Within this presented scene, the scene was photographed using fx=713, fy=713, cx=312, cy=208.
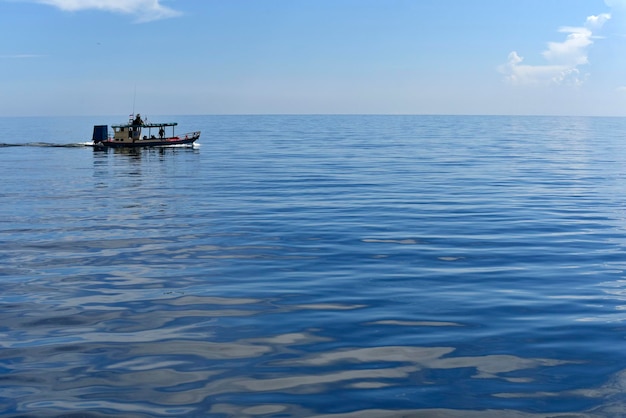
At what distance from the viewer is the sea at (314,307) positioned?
31.7ft

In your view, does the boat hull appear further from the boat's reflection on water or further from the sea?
the sea

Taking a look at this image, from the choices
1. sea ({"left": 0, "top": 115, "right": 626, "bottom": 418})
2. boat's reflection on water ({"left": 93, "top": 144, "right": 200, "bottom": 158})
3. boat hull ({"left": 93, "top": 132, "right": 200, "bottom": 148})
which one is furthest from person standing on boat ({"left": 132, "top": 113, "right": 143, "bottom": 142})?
sea ({"left": 0, "top": 115, "right": 626, "bottom": 418})

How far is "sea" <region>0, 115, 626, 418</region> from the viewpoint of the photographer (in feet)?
31.7

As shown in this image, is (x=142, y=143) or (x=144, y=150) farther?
(x=142, y=143)

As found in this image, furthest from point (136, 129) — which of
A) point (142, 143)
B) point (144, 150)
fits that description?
point (144, 150)

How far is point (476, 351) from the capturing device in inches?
450

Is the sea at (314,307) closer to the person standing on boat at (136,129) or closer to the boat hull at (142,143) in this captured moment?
the boat hull at (142,143)

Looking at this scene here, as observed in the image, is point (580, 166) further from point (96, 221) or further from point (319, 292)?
point (319, 292)

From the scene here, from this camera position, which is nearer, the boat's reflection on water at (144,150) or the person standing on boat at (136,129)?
the boat's reflection on water at (144,150)

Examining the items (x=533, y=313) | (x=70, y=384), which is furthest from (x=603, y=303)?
(x=70, y=384)

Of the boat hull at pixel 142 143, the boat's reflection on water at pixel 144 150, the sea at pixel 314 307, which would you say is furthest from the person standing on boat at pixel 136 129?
the sea at pixel 314 307

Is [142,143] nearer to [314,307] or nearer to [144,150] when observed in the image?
[144,150]

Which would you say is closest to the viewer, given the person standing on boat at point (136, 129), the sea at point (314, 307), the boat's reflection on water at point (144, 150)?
the sea at point (314, 307)

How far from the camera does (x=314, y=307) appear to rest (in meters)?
14.1
